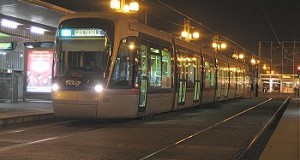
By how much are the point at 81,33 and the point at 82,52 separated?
2.23 feet

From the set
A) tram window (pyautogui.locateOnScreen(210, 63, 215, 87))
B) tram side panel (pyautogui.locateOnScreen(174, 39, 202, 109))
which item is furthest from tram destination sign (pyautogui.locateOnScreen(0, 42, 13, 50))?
tram window (pyautogui.locateOnScreen(210, 63, 215, 87))

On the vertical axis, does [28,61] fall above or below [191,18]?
below

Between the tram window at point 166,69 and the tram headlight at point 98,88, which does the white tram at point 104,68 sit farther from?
the tram window at point 166,69

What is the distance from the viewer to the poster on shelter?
25719 mm

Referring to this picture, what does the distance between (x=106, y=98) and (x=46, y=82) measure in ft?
34.5

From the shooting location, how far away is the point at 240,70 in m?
41.6

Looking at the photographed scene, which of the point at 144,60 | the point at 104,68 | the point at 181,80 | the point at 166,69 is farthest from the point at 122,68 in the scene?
the point at 181,80

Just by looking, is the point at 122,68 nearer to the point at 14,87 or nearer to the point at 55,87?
the point at 55,87

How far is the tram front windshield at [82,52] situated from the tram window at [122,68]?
16.4 inches

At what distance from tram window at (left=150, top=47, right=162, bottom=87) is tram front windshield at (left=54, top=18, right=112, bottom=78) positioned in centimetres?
285

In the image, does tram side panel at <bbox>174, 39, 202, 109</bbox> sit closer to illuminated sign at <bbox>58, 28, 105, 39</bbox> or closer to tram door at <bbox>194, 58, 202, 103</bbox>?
tram door at <bbox>194, 58, 202, 103</bbox>

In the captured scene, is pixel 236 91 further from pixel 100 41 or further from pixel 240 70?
pixel 100 41

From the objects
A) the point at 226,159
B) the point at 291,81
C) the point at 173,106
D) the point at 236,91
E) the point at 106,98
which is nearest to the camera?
the point at 226,159

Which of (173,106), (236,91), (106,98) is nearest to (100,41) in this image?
(106,98)
